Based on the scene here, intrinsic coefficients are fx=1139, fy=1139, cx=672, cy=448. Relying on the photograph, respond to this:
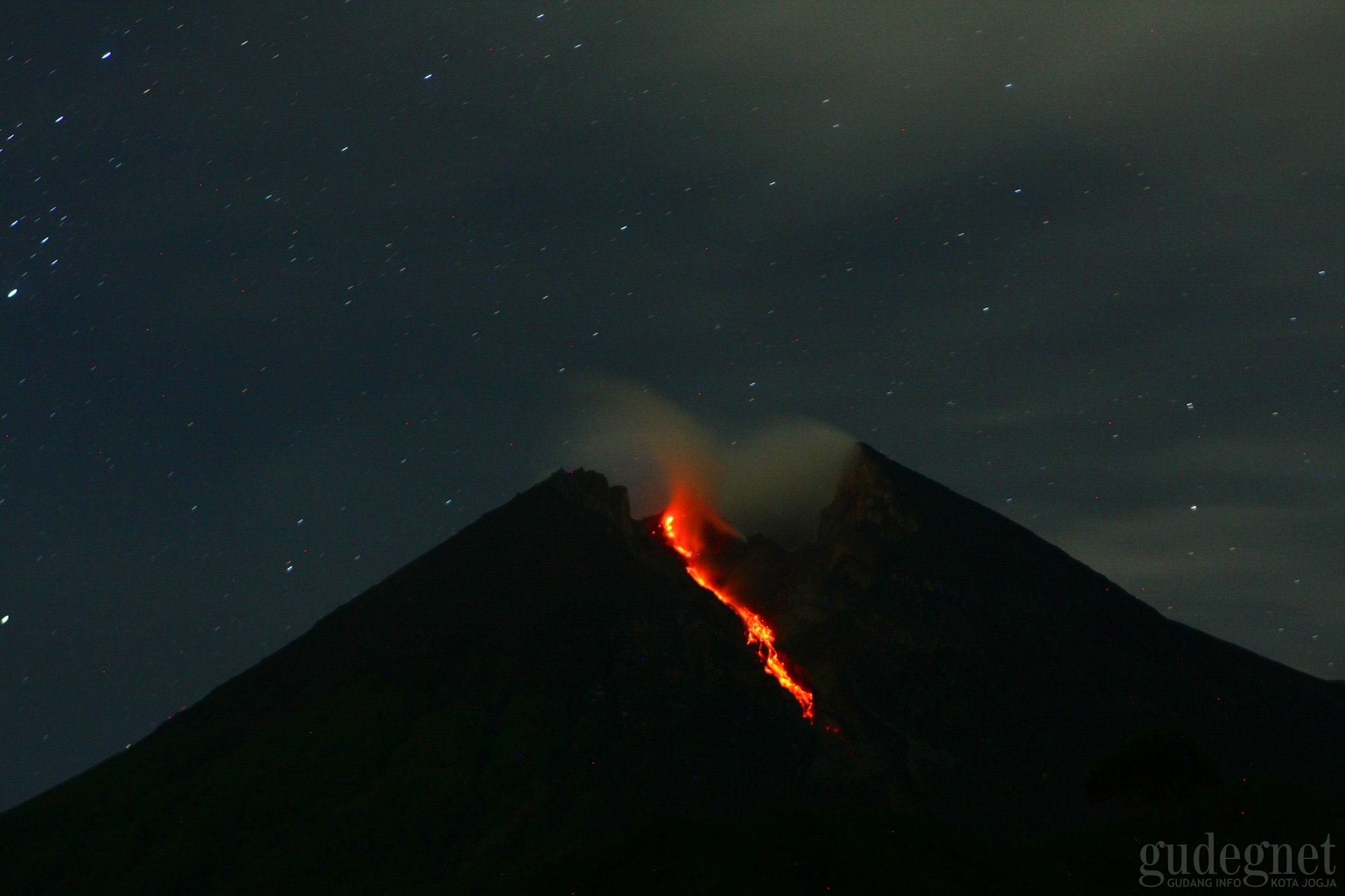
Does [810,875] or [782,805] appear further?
[782,805]

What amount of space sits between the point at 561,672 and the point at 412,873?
157 feet

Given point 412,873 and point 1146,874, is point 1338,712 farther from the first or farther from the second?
point 412,873

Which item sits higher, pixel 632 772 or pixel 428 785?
pixel 428 785

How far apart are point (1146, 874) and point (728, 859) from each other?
42.5 m

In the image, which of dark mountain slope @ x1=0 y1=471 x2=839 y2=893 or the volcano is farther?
dark mountain slope @ x1=0 y1=471 x2=839 y2=893

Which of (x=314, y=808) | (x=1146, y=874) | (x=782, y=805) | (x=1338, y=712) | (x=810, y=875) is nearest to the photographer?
(x=1146, y=874)

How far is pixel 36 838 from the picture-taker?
17788 cm

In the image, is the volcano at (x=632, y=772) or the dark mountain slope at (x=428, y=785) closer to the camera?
the volcano at (x=632, y=772)

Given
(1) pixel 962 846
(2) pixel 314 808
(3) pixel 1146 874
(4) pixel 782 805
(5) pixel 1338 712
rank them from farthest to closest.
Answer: (5) pixel 1338 712 → (2) pixel 314 808 → (4) pixel 782 805 → (1) pixel 962 846 → (3) pixel 1146 874

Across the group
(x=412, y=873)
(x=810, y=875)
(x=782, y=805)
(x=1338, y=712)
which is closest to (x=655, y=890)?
(x=810, y=875)

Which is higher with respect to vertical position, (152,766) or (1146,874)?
(1146,874)

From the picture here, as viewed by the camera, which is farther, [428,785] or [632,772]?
[428,785]

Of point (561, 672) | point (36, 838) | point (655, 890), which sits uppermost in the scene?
point (655, 890)

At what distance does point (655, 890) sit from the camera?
387 feet
